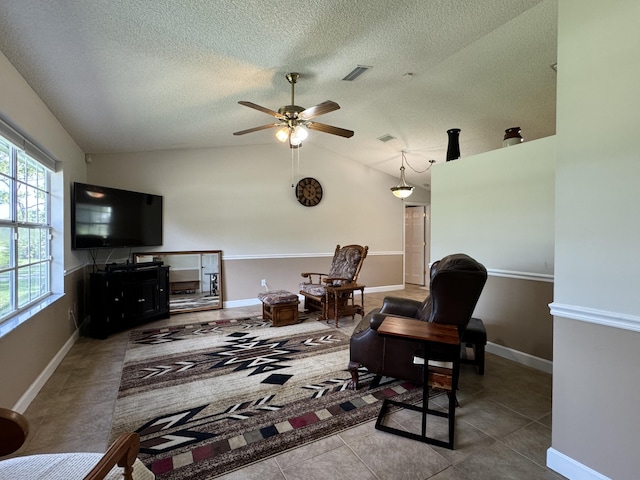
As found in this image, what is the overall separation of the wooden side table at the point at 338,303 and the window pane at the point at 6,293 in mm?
3141

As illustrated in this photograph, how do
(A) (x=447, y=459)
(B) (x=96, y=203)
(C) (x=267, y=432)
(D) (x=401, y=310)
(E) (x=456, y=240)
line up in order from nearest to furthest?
(A) (x=447, y=459)
(C) (x=267, y=432)
(D) (x=401, y=310)
(E) (x=456, y=240)
(B) (x=96, y=203)

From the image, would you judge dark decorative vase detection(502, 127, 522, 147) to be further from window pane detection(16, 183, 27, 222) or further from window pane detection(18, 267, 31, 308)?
window pane detection(18, 267, 31, 308)

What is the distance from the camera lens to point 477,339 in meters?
2.53

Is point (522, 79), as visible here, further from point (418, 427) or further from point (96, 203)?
point (96, 203)

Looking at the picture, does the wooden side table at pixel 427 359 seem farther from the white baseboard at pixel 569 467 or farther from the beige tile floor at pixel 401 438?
the white baseboard at pixel 569 467

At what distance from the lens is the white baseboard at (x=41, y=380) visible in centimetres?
210

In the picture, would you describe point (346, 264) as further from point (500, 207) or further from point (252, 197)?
point (500, 207)

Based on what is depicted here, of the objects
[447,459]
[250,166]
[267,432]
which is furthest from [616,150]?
[250,166]

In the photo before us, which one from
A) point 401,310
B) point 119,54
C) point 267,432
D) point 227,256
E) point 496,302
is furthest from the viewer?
point 227,256

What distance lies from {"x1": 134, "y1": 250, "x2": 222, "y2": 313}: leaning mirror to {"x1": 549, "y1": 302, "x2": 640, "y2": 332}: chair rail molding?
15.1 ft

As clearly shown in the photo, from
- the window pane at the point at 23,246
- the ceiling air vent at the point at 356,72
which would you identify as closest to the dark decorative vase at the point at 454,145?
the ceiling air vent at the point at 356,72

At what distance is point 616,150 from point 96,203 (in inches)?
191

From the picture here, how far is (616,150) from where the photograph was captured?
4.53 feet

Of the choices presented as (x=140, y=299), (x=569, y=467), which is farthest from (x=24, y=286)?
(x=569, y=467)
